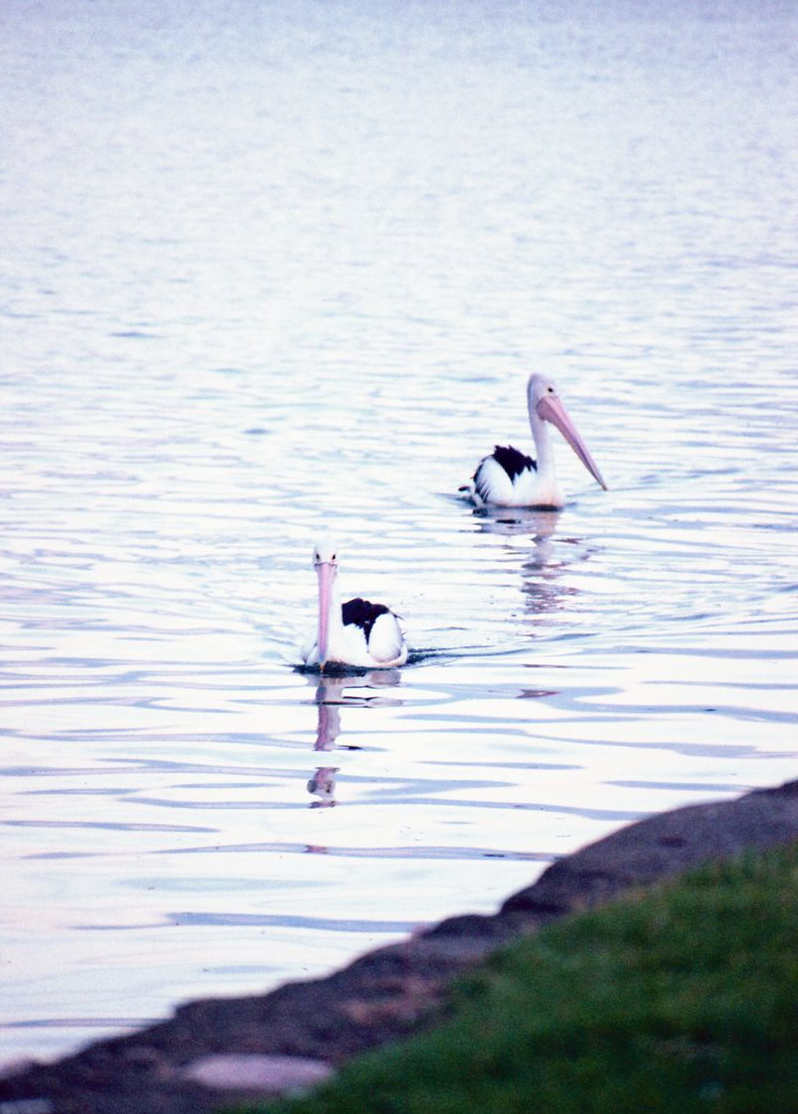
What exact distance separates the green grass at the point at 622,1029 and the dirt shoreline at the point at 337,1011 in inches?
10.6

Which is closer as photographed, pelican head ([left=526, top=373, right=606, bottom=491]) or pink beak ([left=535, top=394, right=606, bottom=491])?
pink beak ([left=535, top=394, right=606, bottom=491])

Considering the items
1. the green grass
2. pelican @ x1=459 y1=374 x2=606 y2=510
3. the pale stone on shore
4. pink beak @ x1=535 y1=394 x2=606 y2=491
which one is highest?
pink beak @ x1=535 y1=394 x2=606 y2=491

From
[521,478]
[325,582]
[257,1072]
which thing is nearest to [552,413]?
[521,478]

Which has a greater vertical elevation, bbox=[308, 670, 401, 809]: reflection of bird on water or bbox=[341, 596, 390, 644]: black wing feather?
bbox=[341, 596, 390, 644]: black wing feather

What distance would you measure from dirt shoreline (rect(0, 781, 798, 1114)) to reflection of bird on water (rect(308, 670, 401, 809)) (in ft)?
8.92

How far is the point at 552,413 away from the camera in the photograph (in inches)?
724

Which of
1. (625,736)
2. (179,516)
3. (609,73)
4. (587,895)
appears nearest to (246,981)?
(587,895)

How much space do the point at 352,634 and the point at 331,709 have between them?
0.82m

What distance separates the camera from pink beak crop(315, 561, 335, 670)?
1189cm

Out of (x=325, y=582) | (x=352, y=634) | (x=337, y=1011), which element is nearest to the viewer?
(x=337, y=1011)

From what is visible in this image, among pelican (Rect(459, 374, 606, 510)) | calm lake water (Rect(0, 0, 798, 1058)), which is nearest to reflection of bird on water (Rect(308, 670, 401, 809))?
calm lake water (Rect(0, 0, 798, 1058))

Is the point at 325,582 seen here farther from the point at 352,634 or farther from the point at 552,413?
the point at 552,413

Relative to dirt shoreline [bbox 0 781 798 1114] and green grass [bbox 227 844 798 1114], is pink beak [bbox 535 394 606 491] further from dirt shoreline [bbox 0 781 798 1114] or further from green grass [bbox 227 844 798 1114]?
green grass [bbox 227 844 798 1114]

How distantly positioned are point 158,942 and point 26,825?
1.50 meters
